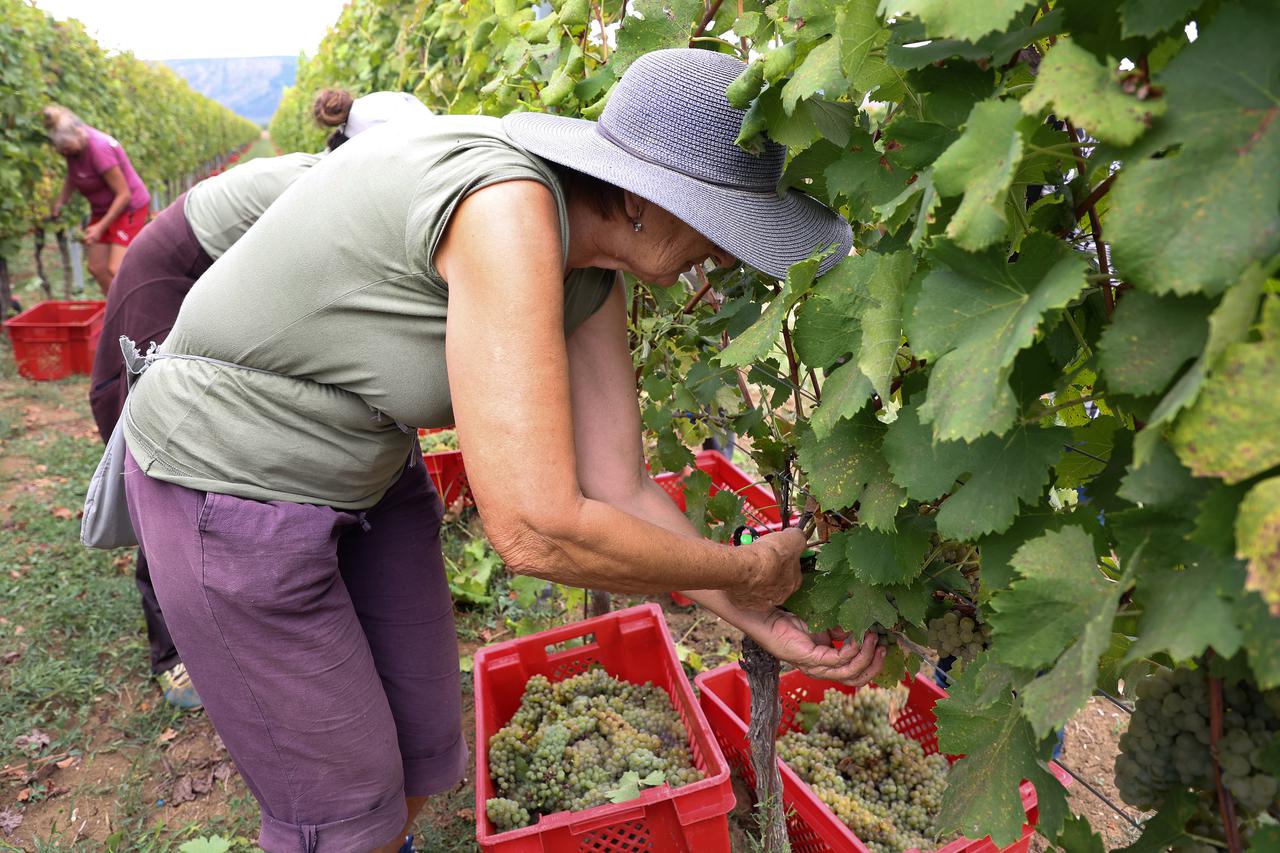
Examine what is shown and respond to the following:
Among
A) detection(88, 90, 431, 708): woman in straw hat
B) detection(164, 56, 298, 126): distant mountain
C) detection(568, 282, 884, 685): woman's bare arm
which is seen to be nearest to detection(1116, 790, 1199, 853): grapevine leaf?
detection(568, 282, 884, 685): woman's bare arm

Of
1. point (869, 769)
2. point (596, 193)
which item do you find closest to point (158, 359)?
point (596, 193)

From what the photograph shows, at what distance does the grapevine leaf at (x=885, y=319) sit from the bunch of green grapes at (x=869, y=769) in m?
1.56

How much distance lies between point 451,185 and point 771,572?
0.90 m

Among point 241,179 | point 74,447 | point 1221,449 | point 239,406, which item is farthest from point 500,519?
point 74,447

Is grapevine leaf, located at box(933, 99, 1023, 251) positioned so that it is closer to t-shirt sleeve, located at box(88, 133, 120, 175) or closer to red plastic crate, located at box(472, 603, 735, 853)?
red plastic crate, located at box(472, 603, 735, 853)

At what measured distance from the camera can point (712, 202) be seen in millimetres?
1444

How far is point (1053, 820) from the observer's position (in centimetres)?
113

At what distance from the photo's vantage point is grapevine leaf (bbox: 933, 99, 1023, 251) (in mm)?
829

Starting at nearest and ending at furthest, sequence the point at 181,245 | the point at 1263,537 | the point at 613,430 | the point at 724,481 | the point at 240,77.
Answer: the point at 1263,537
the point at 613,430
the point at 181,245
the point at 724,481
the point at 240,77

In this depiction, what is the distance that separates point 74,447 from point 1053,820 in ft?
20.7

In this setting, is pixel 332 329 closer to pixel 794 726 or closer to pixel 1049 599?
pixel 1049 599

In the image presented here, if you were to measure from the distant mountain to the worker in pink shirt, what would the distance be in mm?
52666

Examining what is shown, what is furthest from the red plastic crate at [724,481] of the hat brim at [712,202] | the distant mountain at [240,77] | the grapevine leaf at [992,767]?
the distant mountain at [240,77]

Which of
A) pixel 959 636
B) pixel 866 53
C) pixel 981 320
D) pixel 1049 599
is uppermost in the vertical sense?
pixel 866 53
